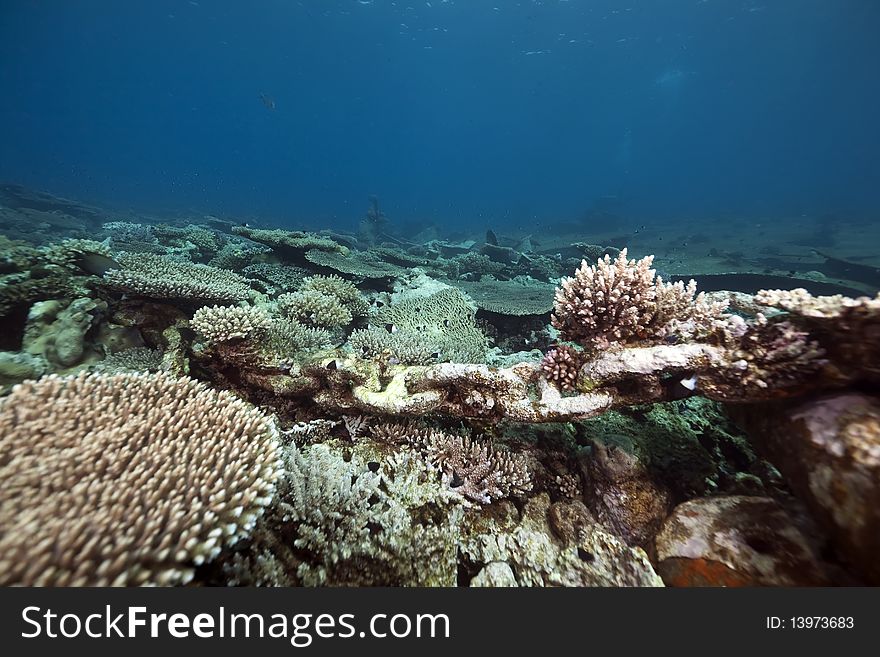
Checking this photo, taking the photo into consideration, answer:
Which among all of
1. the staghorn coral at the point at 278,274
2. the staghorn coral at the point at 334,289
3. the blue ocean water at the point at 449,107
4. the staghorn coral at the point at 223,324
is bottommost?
the staghorn coral at the point at 223,324

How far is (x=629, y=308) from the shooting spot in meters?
3.01

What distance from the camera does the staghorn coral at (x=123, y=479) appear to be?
1610 mm

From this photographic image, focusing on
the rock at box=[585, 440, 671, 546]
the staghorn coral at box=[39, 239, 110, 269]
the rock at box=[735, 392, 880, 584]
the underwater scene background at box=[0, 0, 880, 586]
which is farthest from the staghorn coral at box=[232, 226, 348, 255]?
the rock at box=[735, 392, 880, 584]

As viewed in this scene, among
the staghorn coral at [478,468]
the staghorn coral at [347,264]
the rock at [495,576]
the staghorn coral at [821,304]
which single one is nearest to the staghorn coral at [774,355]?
the staghorn coral at [821,304]

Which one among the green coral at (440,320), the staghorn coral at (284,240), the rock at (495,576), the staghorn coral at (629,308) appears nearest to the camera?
the rock at (495,576)

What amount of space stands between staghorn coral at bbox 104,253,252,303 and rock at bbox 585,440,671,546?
18.1 ft

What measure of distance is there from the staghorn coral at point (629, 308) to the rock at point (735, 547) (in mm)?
1407

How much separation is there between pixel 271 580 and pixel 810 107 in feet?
500

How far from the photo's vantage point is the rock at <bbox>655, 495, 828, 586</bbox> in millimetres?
2129

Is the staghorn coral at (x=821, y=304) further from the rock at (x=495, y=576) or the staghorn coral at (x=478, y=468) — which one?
the rock at (x=495, y=576)

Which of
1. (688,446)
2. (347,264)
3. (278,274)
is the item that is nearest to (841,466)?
(688,446)

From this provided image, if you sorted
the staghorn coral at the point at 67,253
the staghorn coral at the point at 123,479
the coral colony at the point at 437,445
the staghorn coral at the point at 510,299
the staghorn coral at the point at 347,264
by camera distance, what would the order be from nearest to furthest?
the staghorn coral at the point at 123,479 → the coral colony at the point at 437,445 → the staghorn coral at the point at 67,253 → the staghorn coral at the point at 510,299 → the staghorn coral at the point at 347,264

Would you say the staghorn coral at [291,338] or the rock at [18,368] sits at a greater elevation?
the staghorn coral at [291,338]

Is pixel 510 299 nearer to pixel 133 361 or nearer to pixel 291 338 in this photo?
pixel 291 338
